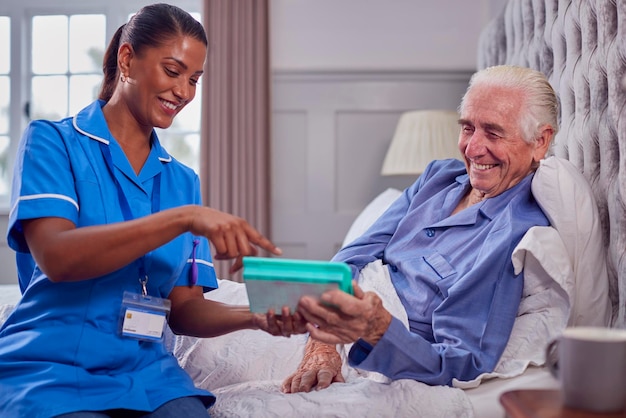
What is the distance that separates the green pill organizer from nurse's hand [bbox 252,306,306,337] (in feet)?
0.39

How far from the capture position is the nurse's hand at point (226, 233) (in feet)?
4.25

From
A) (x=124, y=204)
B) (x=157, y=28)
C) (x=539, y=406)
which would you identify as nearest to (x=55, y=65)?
(x=157, y=28)

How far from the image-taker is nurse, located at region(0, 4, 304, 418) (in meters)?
1.34

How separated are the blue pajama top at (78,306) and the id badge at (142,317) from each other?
2cm

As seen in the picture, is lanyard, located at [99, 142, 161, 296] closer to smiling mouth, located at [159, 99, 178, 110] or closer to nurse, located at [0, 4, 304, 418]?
nurse, located at [0, 4, 304, 418]

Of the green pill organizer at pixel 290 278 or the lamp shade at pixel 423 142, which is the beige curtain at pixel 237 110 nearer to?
the lamp shade at pixel 423 142

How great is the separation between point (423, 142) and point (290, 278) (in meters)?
2.78

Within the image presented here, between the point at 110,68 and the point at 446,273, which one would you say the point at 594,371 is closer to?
the point at 446,273

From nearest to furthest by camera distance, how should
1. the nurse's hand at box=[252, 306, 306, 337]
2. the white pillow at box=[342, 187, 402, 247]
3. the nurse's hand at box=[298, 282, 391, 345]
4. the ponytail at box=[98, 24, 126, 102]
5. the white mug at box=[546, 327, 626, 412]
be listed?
1. the white mug at box=[546, 327, 626, 412]
2. the nurse's hand at box=[298, 282, 391, 345]
3. the nurse's hand at box=[252, 306, 306, 337]
4. the ponytail at box=[98, 24, 126, 102]
5. the white pillow at box=[342, 187, 402, 247]

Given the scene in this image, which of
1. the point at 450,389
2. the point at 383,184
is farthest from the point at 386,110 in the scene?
the point at 450,389

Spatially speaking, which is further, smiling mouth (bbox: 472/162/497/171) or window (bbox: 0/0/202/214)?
window (bbox: 0/0/202/214)

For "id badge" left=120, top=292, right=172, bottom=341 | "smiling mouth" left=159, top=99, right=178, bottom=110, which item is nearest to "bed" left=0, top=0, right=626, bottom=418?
"id badge" left=120, top=292, right=172, bottom=341

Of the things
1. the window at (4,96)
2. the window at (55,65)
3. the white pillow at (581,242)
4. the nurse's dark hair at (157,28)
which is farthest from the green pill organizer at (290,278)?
the window at (4,96)

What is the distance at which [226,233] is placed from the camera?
1.30 m
